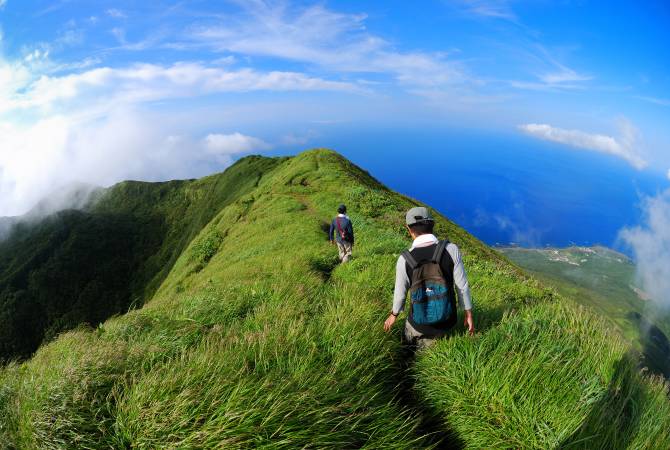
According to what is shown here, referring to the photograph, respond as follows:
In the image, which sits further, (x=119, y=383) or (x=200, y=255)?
(x=200, y=255)

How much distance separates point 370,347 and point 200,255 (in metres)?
36.6

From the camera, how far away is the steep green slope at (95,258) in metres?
113

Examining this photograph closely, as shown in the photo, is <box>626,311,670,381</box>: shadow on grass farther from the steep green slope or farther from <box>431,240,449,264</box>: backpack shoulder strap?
<box>431,240,449,264</box>: backpack shoulder strap

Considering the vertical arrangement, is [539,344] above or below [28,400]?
above

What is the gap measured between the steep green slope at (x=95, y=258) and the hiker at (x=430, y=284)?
8340cm

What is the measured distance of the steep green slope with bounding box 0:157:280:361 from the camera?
112875mm

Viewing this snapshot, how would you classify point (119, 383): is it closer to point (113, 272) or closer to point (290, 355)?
point (290, 355)

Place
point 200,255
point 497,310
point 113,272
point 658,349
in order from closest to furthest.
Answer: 1. point 497,310
2. point 200,255
3. point 113,272
4. point 658,349

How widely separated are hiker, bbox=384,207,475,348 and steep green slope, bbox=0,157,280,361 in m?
83.4

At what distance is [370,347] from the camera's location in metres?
4.54

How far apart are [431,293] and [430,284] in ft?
0.46

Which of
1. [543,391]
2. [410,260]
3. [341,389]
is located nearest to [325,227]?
[410,260]

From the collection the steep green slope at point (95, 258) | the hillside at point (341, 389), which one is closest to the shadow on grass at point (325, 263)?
the hillside at point (341, 389)

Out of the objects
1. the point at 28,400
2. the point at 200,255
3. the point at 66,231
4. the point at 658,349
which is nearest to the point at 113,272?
the point at 66,231
